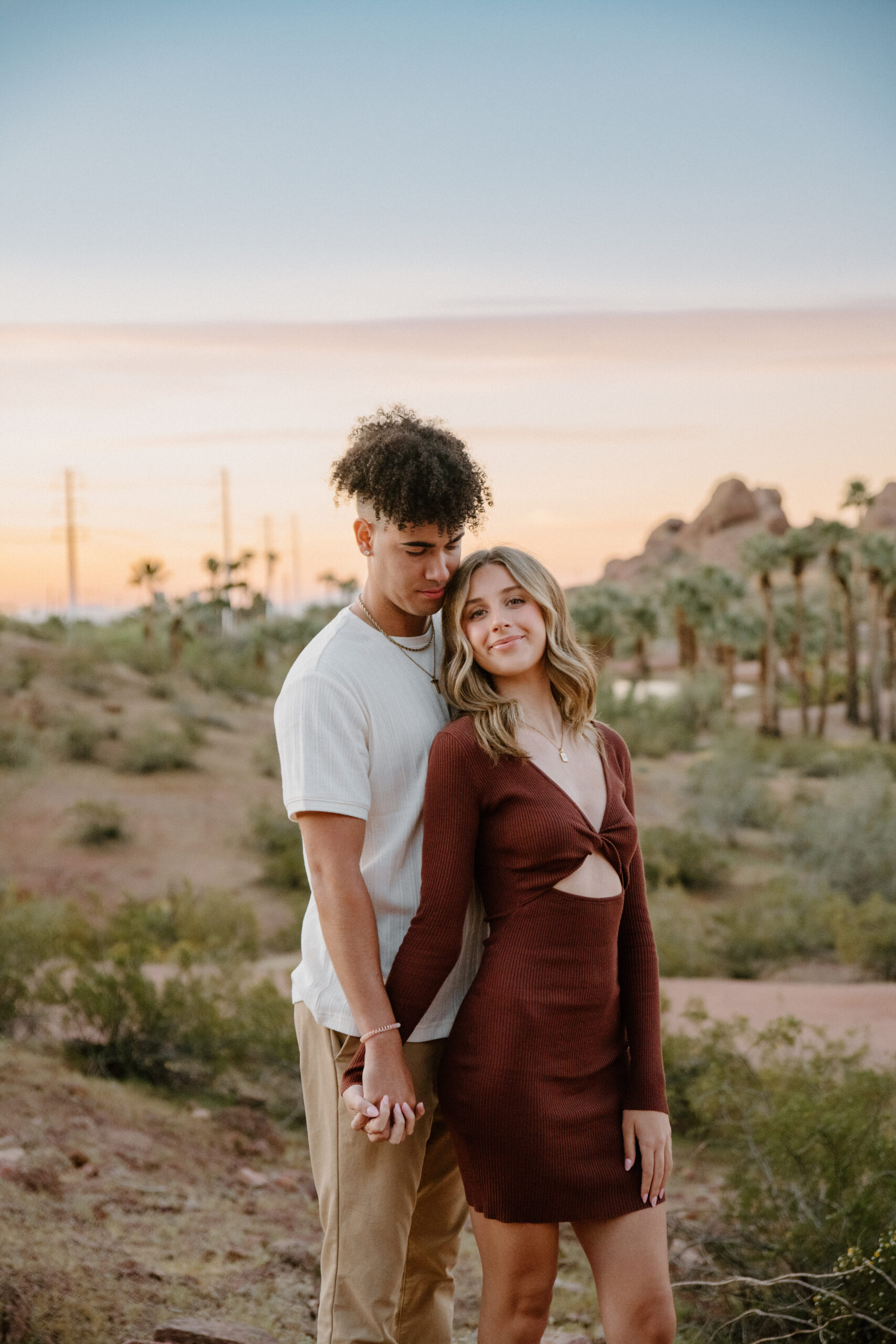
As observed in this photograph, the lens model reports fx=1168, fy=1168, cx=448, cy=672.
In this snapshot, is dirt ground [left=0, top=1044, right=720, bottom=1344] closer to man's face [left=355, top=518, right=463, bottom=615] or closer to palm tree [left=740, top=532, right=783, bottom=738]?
man's face [left=355, top=518, right=463, bottom=615]

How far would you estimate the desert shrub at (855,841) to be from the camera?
14625mm

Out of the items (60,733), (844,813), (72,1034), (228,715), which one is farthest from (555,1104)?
(228,715)

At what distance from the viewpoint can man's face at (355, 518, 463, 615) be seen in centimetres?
272

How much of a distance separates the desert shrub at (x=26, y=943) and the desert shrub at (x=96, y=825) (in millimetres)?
6354

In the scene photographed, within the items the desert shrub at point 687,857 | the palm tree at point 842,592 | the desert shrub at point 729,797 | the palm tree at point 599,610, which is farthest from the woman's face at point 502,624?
the palm tree at point 599,610

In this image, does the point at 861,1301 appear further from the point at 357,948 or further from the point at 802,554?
the point at 802,554

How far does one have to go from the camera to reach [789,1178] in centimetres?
486

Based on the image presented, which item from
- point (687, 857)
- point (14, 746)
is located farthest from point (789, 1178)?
point (14, 746)

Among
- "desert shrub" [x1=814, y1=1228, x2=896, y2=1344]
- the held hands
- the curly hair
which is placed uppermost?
the curly hair

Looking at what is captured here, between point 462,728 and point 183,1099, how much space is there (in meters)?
4.98

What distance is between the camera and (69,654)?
96.1 feet

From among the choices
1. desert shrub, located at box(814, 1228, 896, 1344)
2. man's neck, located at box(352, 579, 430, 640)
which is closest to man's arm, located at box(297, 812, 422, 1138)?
man's neck, located at box(352, 579, 430, 640)

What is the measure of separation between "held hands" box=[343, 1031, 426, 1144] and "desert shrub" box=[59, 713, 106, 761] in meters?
20.5

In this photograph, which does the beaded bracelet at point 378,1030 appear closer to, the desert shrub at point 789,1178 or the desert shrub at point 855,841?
the desert shrub at point 789,1178
